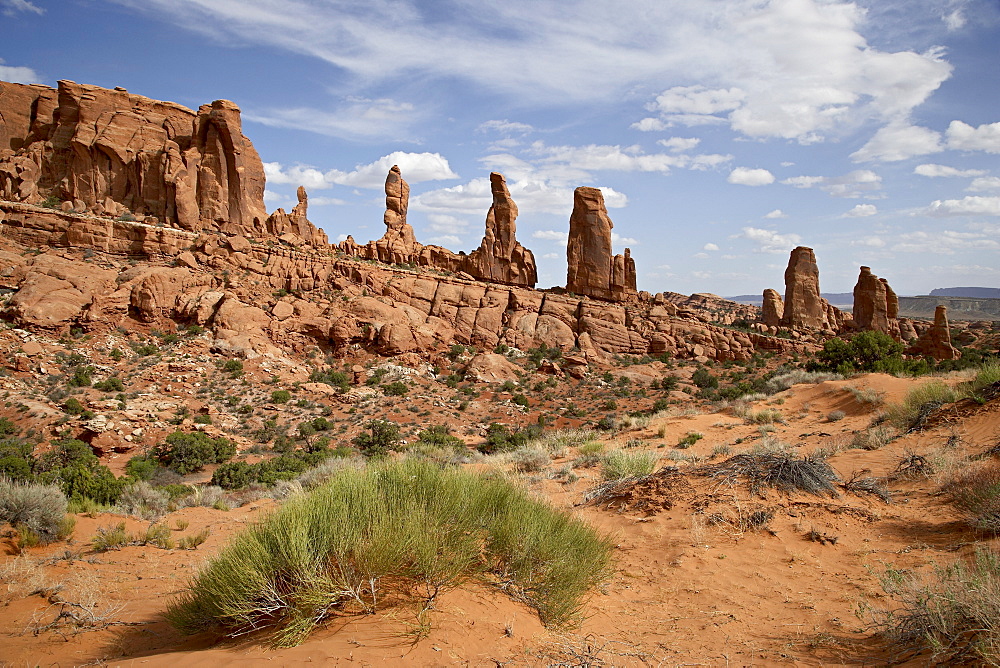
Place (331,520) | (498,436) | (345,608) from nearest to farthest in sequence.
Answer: (345,608)
(331,520)
(498,436)

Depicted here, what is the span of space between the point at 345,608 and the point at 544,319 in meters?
38.2

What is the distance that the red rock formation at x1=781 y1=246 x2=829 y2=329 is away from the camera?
50.8m

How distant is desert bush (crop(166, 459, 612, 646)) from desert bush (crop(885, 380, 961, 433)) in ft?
32.7

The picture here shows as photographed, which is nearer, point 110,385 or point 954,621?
point 954,621

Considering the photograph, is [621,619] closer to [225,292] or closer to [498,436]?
[498,436]

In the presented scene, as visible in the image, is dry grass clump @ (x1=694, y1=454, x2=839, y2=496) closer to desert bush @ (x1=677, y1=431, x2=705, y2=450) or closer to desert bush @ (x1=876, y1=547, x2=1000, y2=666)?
desert bush @ (x1=876, y1=547, x2=1000, y2=666)

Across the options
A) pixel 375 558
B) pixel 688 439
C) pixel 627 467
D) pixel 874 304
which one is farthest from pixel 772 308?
pixel 375 558

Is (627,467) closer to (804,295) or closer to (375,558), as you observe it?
(375,558)

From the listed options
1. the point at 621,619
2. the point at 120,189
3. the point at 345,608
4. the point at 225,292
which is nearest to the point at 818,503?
the point at 621,619

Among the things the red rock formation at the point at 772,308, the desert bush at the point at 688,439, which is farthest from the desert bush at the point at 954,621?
the red rock formation at the point at 772,308

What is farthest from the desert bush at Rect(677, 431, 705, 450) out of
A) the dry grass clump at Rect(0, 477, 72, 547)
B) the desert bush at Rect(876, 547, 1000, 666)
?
the dry grass clump at Rect(0, 477, 72, 547)

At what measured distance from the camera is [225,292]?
32.8m

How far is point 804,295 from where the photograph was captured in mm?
51312

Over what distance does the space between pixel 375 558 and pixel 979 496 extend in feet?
23.4
